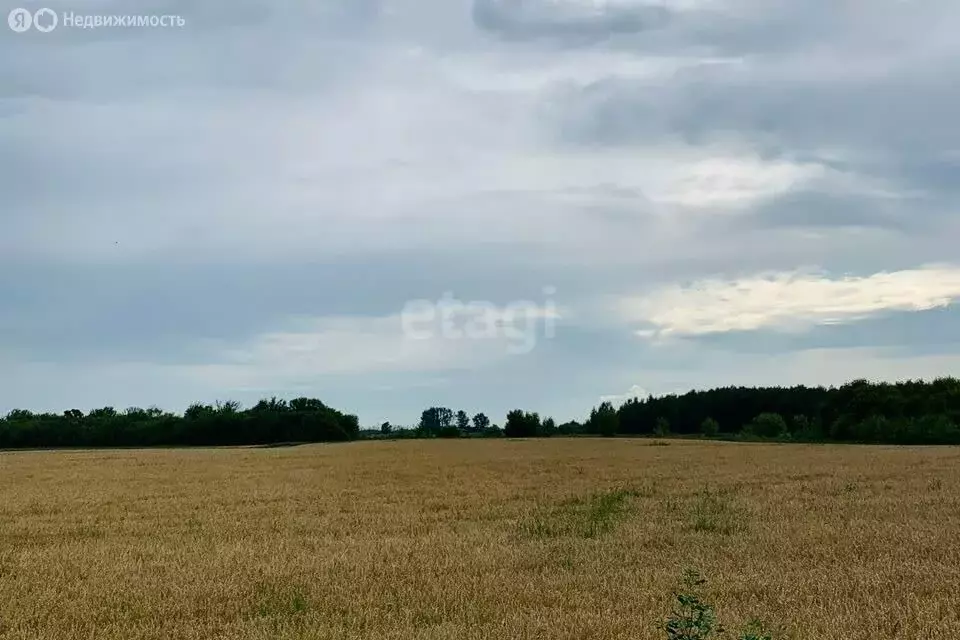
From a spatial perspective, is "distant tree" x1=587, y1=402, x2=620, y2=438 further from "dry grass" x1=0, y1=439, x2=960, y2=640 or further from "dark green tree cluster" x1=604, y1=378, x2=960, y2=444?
"dry grass" x1=0, y1=439, x2=960, y2=640

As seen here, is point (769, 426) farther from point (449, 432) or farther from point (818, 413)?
point (449, 432)

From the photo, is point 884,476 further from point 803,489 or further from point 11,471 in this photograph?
point 11,471

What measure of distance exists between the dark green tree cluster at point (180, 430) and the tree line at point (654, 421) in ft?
0.40

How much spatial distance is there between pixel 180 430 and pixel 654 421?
2712 inches

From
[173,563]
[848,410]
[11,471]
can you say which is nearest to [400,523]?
[173,563]

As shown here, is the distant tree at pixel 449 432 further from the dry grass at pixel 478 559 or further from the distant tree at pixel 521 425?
the dry grass at pixel 478 559

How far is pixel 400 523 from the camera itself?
16.7 metres

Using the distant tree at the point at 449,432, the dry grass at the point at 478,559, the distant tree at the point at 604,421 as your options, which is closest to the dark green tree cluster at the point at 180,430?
the distant tree at the point at 449,432

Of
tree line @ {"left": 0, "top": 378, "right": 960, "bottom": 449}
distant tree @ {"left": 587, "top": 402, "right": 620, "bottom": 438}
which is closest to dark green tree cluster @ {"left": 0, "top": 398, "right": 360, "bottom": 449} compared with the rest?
tree line @ {"left": 0, "top": 378, "right": 960, "bottom": 449}

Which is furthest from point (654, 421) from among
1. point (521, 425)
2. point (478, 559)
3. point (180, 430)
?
point (478, 559)

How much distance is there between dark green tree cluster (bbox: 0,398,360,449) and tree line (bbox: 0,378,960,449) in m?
0.12

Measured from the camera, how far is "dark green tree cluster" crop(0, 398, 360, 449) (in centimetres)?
10543

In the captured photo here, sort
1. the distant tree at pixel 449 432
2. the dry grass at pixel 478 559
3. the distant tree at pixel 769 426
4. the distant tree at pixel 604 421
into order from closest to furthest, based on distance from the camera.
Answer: the dry grass at pixel 478 559
the distant tree at pixel 769 426
the distant tree at pixel 449 432
the distant tree at pixel 604 421

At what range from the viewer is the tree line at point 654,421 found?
88.6 meters
